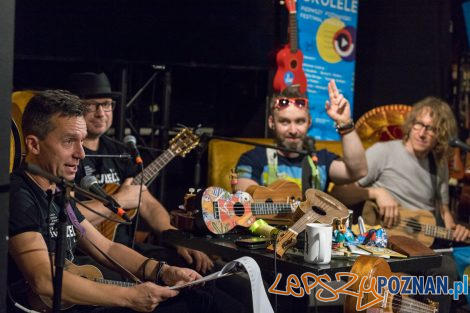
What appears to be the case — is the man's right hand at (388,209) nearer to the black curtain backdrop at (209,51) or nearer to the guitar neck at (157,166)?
the guitar neck at (157,166)

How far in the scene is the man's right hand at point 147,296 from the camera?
2664mm

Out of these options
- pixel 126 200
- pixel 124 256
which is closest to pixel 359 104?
pixel 126 200

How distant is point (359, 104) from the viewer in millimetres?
7062

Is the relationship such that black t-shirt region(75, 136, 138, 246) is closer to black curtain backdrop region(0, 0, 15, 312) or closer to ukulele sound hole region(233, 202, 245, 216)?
ukulele sound hole region(233, 202, 245, 216)

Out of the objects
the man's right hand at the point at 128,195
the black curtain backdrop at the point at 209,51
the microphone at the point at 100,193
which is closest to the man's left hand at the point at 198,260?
the man's right hand at the point at 128,195

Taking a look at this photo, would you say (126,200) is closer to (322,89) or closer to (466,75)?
(322,89)

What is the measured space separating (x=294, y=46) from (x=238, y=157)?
1499 millimetres

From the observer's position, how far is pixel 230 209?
3543mm

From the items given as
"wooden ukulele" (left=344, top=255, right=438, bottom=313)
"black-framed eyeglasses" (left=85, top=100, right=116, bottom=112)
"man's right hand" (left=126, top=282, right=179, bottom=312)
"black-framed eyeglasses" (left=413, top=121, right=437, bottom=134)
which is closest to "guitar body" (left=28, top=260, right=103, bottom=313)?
"man's right hand" (left=126, top=282, right=179, bottom=312)

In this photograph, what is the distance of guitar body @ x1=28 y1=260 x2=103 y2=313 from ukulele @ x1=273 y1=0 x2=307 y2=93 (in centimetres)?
317

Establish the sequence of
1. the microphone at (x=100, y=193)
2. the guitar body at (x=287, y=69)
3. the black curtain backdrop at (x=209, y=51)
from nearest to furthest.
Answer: the microphone at (x=100, y=193) < the black curtain backdrop at (x=209, y=51) < the guitar body at (x=287, y=69)

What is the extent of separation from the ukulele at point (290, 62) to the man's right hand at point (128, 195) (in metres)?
2.11

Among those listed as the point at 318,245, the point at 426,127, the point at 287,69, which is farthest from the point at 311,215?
the point at 287,69

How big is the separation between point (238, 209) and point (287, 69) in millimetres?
2513
